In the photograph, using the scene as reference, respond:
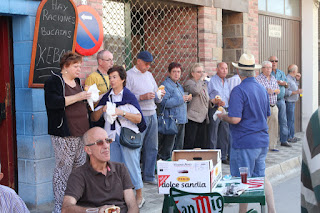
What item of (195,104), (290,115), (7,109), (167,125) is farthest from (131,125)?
(290,115)

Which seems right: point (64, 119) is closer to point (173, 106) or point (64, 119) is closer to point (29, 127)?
point (29, 127)

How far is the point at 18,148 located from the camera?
587 centimetres

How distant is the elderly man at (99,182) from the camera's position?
364cm

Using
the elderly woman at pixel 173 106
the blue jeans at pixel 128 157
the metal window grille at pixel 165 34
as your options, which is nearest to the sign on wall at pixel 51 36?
the blue jeans at pixel 128 157

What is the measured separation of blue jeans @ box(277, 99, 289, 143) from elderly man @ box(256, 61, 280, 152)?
1.53 ft

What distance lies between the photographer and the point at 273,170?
8203 mm

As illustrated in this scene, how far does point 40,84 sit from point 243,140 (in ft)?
8.08

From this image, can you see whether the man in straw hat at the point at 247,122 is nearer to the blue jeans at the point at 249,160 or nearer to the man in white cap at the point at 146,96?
the blue jeans at the point at 249,160

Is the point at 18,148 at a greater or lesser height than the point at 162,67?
lesser

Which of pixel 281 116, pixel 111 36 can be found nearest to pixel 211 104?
pixel 111 36

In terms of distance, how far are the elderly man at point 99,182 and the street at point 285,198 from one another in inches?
109

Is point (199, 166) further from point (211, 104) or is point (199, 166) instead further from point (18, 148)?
point (211, 104)

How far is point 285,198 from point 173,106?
2.08 meters

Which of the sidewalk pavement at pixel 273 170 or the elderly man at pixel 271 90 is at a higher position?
the elderly man at pixel 271 90
